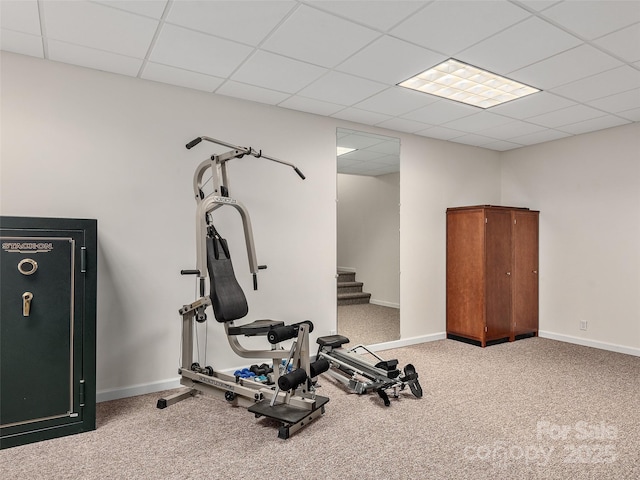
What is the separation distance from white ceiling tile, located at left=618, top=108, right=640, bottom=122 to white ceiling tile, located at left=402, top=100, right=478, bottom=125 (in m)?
1.63

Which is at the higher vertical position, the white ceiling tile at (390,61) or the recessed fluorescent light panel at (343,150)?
the white ceiling tile at (390,61)

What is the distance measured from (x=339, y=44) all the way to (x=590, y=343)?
4.85 m

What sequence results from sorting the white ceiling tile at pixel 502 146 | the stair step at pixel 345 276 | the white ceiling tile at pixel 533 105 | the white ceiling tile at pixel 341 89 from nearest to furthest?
1. the white ceiling tile at pixel 341 89
2. the white ceiling tile at pixel 533 105
3. the stair step at pixel 345 276
4. the white ceiling tile at pixel 502 146

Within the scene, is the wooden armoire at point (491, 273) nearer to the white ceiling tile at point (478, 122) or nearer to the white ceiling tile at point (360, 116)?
the white ceiling tile at point (478, 122)

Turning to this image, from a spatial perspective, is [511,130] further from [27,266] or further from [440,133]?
[27,266]

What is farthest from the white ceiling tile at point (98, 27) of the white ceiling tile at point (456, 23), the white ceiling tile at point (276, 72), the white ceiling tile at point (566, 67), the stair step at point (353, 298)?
the stair step at point (353, 298)

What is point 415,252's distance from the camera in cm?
531

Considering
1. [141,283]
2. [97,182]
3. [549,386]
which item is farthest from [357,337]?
[97,182]

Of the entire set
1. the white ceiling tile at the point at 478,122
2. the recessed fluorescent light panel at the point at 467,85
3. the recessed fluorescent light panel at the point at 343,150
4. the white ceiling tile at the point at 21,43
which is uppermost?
the recessed fluorescent light panel at the point at 467,85

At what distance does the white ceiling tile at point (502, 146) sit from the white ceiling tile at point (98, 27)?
15.5 ft

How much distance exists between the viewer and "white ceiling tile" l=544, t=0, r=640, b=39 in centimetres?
240

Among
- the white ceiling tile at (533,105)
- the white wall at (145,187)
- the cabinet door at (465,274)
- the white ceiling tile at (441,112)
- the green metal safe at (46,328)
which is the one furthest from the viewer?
the cabinet door at (465,274)

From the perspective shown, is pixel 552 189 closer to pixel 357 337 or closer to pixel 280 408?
pixel 357 337

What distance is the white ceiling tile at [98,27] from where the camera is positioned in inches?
98.2
